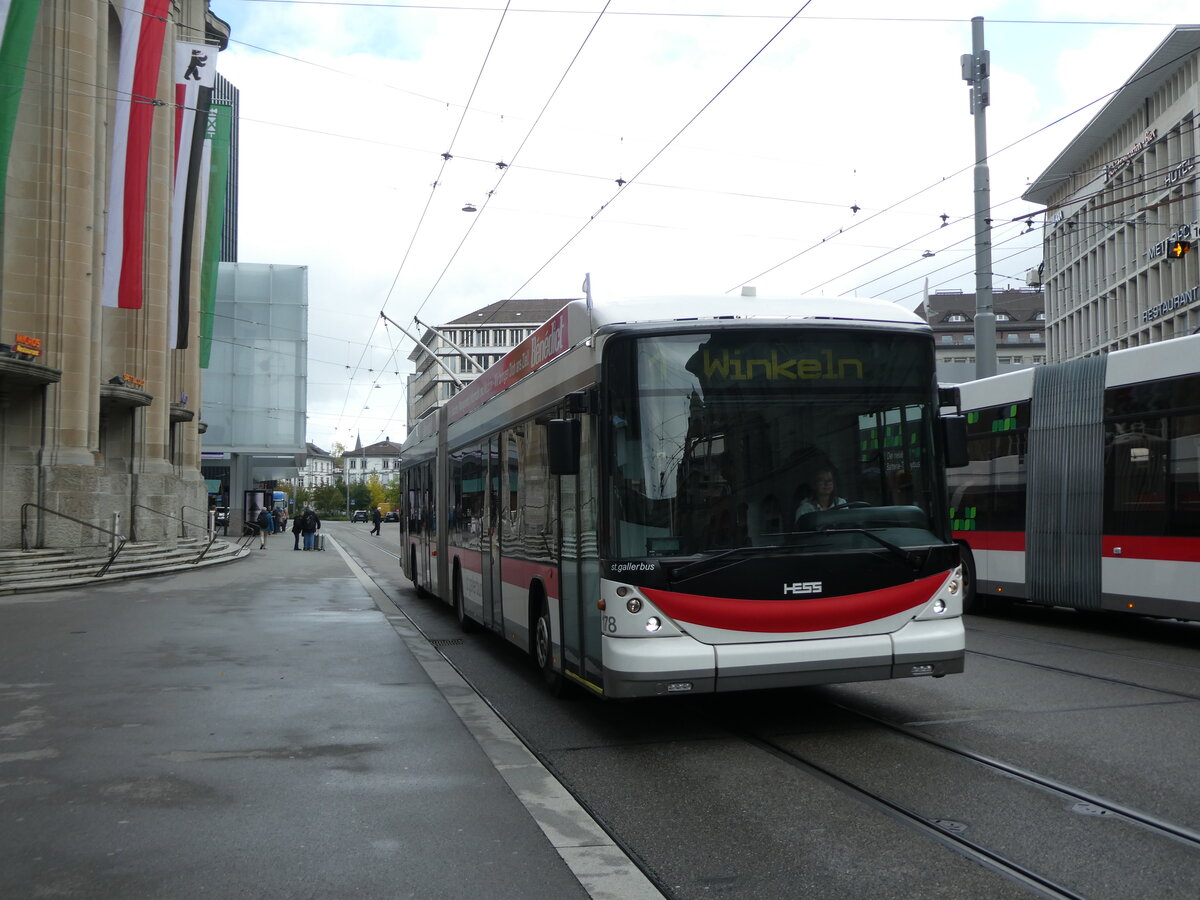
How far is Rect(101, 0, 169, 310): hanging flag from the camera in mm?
25016

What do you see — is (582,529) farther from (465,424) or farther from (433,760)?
(465,424)

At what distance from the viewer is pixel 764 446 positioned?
721 cm

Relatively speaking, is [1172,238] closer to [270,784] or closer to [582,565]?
[582,565]

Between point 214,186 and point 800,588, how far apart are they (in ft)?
95.1

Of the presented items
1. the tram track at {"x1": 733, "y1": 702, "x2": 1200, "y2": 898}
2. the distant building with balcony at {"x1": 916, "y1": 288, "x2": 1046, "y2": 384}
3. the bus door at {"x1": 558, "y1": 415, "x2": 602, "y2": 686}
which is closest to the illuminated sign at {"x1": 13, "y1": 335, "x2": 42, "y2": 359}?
the bus door at {"x1": 558, "y1": 415, "x2": 602, "y2": 686}

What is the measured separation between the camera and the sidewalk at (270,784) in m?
4.75

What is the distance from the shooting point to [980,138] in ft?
67.8

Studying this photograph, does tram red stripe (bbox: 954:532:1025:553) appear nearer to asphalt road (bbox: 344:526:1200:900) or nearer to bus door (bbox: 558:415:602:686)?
asphalt road (bbox: 344:526:1200:900)

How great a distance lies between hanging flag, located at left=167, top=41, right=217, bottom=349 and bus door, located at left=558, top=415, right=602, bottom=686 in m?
22.3

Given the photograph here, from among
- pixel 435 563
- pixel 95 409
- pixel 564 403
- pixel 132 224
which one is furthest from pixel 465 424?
pixel 95 409

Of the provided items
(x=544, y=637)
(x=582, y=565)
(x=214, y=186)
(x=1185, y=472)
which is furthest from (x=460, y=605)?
(x=214, y=186)

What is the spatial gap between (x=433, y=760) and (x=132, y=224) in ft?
72.1

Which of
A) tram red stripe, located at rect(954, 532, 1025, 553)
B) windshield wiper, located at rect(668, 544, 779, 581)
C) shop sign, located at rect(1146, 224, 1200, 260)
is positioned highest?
shop sign, located at rect(1146, 224, 1200, 260)

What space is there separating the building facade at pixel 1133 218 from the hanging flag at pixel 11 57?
116 feet
